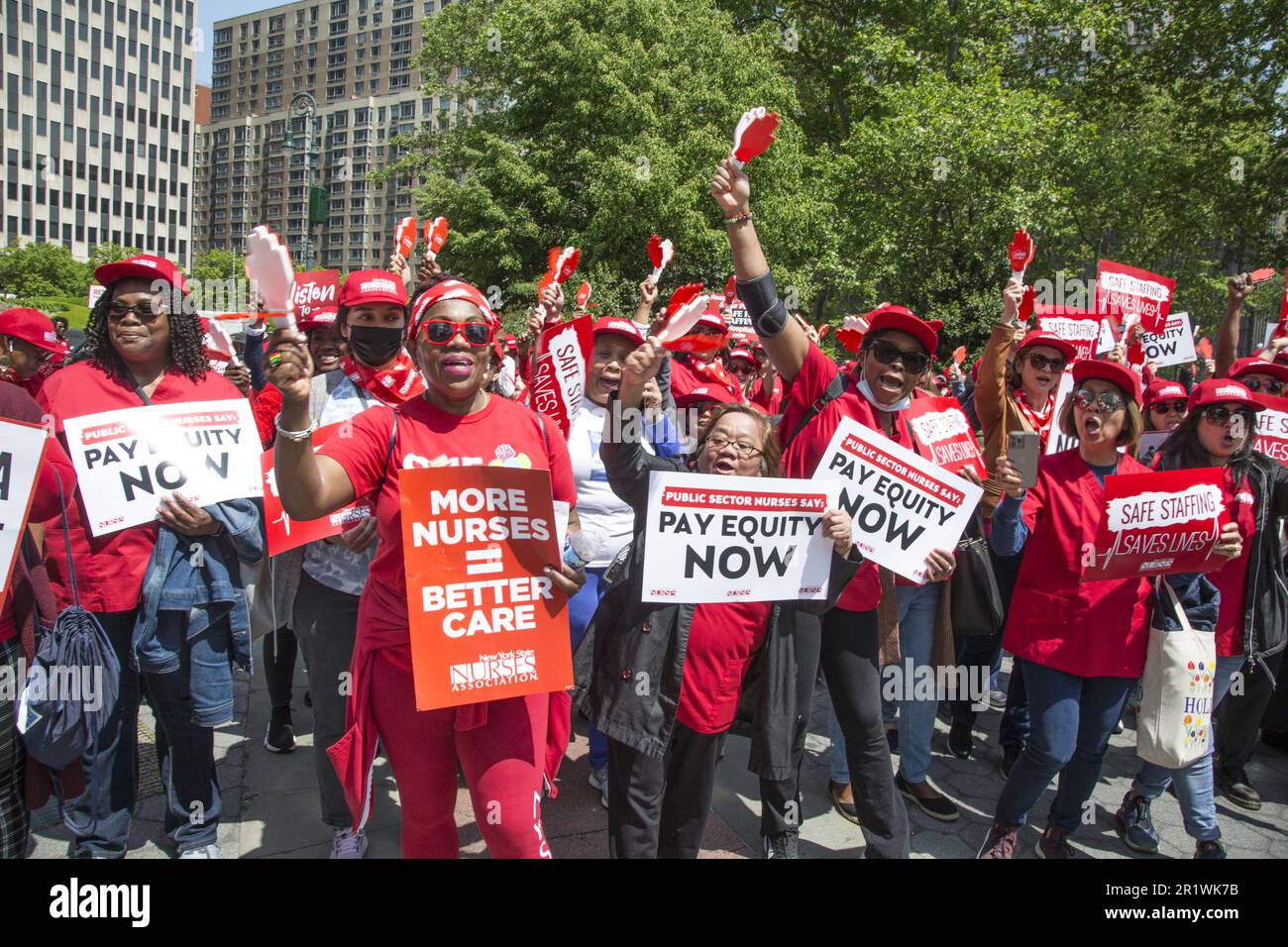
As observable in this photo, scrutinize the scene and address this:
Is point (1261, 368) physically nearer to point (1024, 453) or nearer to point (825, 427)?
point (1024, 453)

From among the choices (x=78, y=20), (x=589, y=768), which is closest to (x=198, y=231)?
(x=78, y=20)

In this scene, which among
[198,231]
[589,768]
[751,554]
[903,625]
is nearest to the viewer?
[751,554]

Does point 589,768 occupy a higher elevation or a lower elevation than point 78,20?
lower

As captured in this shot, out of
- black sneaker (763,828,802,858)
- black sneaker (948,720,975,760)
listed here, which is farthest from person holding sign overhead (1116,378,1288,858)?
black sneaker (763,828,802,858)

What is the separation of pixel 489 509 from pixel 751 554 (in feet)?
2.93

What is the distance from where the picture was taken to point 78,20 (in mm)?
88750

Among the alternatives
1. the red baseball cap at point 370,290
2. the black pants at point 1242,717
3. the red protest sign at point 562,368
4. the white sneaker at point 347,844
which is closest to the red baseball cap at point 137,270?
the red baseball cap at point 370,290

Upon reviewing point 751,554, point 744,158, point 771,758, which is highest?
point 744,158

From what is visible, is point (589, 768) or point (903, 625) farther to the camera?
point (589, 768)

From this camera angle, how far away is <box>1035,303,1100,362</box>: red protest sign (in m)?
6.41

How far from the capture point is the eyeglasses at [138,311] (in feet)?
11.0

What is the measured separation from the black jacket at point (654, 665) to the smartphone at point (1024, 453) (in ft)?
2.35
